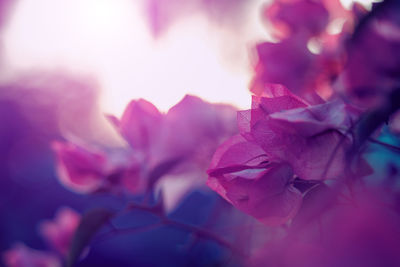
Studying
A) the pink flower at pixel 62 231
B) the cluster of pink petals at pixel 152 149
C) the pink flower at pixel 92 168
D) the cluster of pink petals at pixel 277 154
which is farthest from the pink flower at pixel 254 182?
the pink flower at pixel 62 231

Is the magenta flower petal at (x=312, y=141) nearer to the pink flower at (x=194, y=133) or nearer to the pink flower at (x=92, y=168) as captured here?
the pink flower at (x=194, y=133)

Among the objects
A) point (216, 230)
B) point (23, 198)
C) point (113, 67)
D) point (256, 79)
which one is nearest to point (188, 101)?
point (256, 79)


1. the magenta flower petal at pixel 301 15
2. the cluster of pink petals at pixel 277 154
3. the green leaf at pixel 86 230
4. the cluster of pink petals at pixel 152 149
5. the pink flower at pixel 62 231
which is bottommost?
the pink flower at pixel 62 231

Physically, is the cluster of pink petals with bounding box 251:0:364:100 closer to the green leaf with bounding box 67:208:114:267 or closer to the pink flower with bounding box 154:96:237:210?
the pink flower with bounding box 154:96:237:210

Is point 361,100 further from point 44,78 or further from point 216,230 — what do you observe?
point 44,78

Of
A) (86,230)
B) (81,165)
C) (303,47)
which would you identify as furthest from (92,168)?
(303,47)

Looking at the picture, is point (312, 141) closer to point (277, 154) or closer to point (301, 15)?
point (277, 154)
